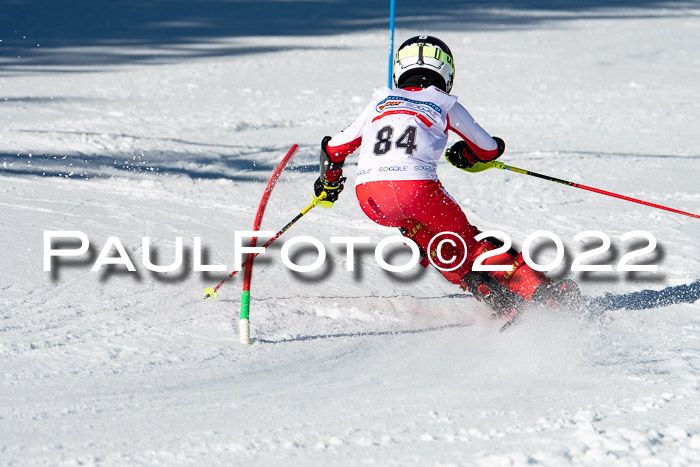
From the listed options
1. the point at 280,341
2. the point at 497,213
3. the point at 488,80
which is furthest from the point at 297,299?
the point at 488,80

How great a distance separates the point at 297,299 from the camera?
4.80m

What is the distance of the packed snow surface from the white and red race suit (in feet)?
1.21

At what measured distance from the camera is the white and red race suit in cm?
424

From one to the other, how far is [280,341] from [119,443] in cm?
127

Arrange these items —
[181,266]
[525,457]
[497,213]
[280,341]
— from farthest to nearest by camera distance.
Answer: [497,213] → [181,266] → [280,341] → [525,457]

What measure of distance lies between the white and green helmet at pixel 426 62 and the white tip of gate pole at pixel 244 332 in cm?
146

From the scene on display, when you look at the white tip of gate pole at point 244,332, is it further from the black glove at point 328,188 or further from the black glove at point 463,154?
the black glove at point 463,154

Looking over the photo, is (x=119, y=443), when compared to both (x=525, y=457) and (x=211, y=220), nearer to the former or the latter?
(x=525, y=457)

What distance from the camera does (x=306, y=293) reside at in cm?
492

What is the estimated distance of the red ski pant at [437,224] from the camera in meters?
4.26

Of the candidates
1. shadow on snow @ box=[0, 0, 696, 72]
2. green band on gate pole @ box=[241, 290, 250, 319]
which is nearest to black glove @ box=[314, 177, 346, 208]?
green band on gate pole @ box=[241, 290, 250, 319]

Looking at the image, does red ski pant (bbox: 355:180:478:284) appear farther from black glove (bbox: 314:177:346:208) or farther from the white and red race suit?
black glove (bbox: 314:177:346:208)

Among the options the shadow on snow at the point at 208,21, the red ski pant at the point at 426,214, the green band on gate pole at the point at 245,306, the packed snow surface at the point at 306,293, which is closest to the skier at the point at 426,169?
the red ski pant at the point at 426,214

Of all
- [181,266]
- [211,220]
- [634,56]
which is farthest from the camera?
[634,56]
